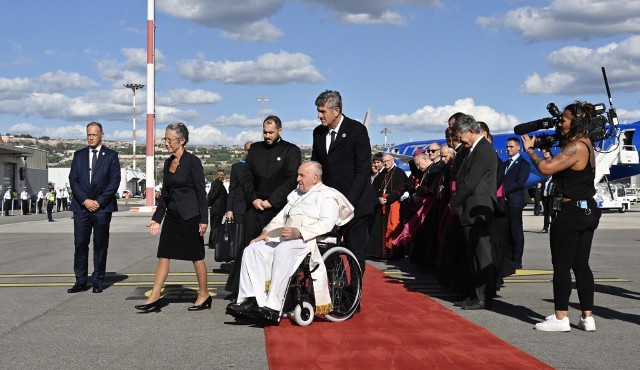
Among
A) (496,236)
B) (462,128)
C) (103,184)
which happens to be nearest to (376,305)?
(496,236)

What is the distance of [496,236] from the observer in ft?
27.3

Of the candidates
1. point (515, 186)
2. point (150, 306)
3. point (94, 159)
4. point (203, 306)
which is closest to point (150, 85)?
point (515, 186)

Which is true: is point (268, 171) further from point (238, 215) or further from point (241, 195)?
point (238, 215)

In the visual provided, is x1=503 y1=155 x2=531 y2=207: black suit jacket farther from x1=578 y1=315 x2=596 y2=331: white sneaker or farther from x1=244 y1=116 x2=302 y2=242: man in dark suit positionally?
x1=578 y1=315 x2=596 y2=331: white sneaker

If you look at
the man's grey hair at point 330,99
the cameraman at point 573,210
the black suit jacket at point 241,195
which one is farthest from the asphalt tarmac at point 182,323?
the man's grey hair at point 330,99

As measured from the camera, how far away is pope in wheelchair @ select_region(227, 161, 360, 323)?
22.0 ft

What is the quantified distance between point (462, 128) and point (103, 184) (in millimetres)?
4171

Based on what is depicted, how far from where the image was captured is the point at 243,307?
6.86 meters

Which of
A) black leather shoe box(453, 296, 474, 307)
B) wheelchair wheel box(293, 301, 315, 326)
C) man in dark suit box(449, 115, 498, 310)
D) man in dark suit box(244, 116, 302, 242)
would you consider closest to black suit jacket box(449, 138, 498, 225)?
man in dark suit box(449, 115, 498, 310)

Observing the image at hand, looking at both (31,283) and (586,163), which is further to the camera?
(31,283)

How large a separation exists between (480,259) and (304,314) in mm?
2011

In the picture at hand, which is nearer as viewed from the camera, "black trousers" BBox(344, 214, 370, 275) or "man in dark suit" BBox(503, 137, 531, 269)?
"black trousers" BBox(344, 214, 370, 275)

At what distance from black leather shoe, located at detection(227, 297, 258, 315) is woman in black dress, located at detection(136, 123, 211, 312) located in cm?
95

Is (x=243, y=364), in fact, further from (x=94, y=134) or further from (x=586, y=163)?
(x=94, y=134)
